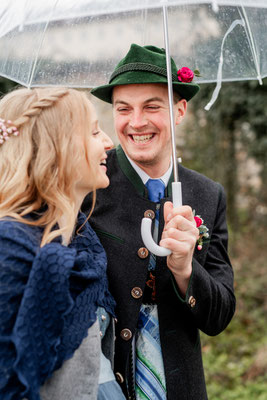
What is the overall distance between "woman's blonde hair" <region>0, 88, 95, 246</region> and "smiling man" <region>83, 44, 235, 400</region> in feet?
1.58

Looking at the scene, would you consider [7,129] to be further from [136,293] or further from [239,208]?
[239,208]

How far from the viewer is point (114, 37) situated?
2.73m

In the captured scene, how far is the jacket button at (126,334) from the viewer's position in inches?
88.3

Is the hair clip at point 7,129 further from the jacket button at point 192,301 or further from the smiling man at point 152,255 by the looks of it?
the jacket button at point 192,301

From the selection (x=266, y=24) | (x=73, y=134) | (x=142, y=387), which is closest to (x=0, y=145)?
(x=73, y=134)

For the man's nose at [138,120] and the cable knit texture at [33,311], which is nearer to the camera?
the cable knit texture at [33,311]

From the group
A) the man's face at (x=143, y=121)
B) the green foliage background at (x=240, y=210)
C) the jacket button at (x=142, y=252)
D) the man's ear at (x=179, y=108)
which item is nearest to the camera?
the jacket button at (x=142, y=252)

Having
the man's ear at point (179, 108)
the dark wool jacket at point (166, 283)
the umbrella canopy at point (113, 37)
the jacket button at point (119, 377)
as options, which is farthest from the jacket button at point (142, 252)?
the umbrella canopy at point (113, 37)

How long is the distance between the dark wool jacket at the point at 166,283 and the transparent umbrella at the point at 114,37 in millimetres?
565

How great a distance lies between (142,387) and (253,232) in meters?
5.98

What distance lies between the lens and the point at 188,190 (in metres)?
2.61

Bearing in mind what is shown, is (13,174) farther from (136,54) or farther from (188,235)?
(136,54)

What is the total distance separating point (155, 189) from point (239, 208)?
20.3 ft

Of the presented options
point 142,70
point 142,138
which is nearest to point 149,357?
point 142,138
